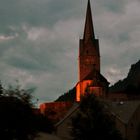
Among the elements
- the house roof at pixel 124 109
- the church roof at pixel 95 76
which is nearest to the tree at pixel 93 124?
the house roof at pixel 124 109

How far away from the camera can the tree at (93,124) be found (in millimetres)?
67062

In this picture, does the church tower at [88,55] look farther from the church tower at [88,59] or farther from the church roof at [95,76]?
the church roof at [95,76]

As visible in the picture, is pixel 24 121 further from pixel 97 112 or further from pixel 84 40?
pixel 84 40

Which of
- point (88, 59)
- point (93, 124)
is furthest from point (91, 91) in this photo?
point (88, 59)

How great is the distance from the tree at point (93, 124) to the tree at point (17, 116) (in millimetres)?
11696

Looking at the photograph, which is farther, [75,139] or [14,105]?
[75,139]

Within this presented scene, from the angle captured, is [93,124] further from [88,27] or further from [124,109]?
[88,27]

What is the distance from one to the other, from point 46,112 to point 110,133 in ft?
264

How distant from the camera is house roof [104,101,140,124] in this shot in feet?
313

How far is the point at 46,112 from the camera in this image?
147375 mm

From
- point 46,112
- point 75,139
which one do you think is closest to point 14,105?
point 75,139

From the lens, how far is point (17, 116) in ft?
176

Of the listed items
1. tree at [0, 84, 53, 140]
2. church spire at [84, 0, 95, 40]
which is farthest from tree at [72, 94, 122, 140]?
church spire at [84, 0, 95, 40]

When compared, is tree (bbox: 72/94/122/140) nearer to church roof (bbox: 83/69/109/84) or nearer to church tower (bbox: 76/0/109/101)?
church roof (bbox: 83/69/109/84)
